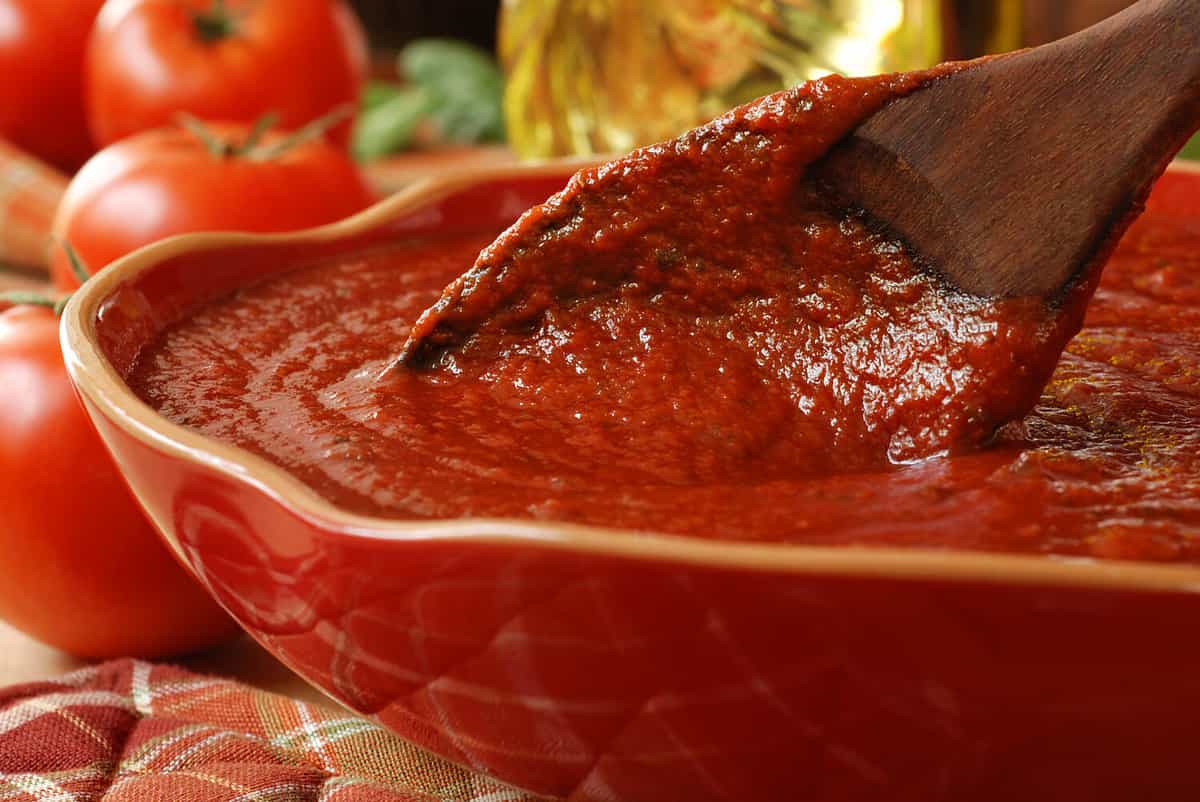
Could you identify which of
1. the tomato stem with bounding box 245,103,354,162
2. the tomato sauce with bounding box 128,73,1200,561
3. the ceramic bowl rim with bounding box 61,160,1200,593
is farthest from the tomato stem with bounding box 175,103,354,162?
the ceramic bowl rim with bounding box 61,160,1200,593

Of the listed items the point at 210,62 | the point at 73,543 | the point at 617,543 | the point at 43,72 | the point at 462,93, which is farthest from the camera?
the point at 462,93

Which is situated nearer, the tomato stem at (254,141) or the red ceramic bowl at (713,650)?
the red ceramic bowl at (713,650)

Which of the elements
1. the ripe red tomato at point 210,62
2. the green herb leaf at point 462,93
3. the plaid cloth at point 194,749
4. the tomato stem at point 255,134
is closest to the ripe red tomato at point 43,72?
the ripe red tomato at point 210,62

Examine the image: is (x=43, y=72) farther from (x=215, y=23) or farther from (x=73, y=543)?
(x=73, y=543)

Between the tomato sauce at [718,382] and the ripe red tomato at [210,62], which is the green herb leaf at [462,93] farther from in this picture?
the tomato sauce at [718,382]

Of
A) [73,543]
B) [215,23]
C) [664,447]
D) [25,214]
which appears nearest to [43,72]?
[215,23]

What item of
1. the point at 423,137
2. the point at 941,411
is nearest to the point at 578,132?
the point at 423,137
